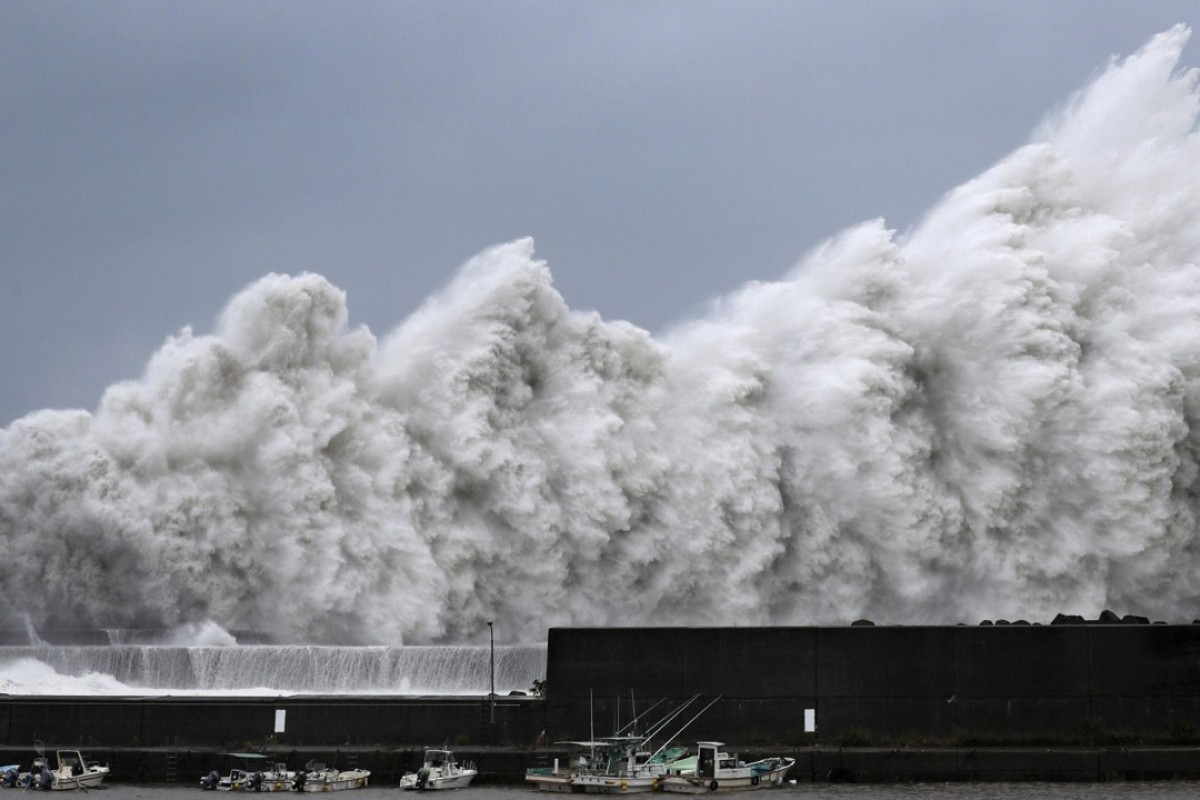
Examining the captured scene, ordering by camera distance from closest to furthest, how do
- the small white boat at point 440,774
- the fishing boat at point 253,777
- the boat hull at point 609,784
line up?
the boat hull at point 609,784 → the small white boat at point 440,774 → the fishing boat at point 253,777

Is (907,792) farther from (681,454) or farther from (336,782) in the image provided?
(681,454)

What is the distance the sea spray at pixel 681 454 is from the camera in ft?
128

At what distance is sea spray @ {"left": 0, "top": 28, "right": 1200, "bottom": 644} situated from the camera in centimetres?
3912

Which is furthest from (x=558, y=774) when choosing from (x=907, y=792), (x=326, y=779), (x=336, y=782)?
(x=907, y=792)

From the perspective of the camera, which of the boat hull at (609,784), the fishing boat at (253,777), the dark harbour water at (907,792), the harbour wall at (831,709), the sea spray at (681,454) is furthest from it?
the sea spray at (681,454)

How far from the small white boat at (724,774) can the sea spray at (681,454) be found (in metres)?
14.0

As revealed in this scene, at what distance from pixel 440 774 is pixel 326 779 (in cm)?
188

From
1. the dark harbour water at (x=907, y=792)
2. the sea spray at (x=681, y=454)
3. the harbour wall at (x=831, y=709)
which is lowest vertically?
the dark harbour water at (x=907, y=792)

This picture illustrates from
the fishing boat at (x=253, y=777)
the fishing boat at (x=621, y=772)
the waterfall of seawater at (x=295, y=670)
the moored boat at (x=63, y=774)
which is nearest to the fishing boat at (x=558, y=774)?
the fishing boat at (x=621, y=772)

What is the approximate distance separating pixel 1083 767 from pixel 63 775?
16476mm

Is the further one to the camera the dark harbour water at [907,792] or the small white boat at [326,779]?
the small white boat at [326,779]

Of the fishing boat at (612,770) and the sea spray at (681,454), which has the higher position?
the sea spray at (681,454)

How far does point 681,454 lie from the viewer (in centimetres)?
4119

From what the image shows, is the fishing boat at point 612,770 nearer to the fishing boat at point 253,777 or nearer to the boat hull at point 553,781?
the boat hull at point 553,781
